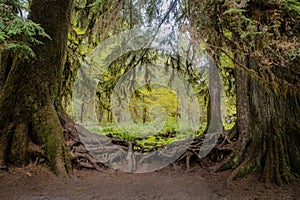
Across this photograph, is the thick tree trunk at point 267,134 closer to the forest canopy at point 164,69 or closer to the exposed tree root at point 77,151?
the forest canopy at point 164,69

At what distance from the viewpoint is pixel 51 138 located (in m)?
4.29

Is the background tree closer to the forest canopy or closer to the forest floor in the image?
the forest canopy

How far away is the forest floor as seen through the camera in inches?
134

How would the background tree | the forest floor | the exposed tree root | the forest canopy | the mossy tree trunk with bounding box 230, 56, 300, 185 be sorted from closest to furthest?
the background tree
the forest canopy
the forest floor
the mossy tree trunk with bounding box 230, 56, 300, 185
the exposed tree root

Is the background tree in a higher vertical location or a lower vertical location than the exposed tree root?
higher

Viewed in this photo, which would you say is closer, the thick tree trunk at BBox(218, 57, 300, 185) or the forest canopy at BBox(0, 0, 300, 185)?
the forest canopy at BBox(0, 0, 300, 185)

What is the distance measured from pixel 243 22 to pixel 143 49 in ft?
12.5

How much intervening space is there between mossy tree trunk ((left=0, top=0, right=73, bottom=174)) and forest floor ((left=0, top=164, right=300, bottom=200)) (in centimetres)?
28

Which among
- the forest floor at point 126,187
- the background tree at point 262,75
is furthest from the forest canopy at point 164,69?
the forest floor at point 126,187

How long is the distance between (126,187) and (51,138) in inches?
61.6

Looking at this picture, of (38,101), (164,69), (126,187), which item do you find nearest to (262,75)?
(126,187)

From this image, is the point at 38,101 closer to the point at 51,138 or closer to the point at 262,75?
the point at 51,138

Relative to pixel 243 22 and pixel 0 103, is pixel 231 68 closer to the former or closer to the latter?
pixel 243 22

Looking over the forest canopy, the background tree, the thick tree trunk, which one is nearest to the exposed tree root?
the forest canopy
